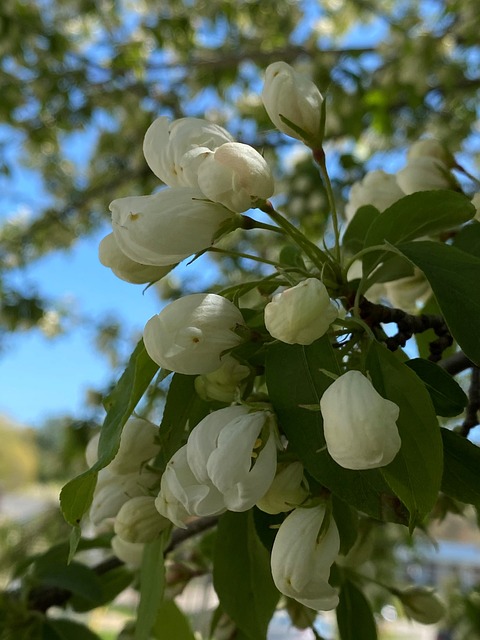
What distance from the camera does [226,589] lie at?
2.17 ft

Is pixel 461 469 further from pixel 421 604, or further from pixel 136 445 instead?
pixel 421 604

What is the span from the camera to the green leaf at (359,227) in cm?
74

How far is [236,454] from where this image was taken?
479mm

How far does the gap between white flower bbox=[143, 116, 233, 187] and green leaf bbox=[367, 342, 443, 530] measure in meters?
0.22

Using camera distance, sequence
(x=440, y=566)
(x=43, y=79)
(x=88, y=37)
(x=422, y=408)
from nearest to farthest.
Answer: (x=422, y=408)
(x=43, y=79)
(x=88, y=37)
(x=440, y=566)

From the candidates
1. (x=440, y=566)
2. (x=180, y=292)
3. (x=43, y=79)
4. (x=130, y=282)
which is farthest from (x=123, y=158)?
(x=440, y=566)

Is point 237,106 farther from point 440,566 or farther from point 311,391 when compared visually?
point 440,566

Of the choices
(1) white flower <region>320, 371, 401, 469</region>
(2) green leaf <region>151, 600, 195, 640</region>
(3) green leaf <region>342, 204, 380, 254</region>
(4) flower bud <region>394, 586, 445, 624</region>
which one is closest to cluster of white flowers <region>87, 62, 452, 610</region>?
(1) white flower <region>320, 371, 401, 469</region>

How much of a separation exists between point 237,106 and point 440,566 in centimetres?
427

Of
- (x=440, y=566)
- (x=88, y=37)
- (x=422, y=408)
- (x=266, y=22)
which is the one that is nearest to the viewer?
(x=422, y=408)

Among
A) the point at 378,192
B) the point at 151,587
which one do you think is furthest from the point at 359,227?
the point at 151,587

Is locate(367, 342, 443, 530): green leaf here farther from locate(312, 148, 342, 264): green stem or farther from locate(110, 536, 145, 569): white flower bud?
locate(110, 536, 145, 569): white flower bud

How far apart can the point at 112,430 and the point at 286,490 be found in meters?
0.14

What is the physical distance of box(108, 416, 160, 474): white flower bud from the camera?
59 centimetres
